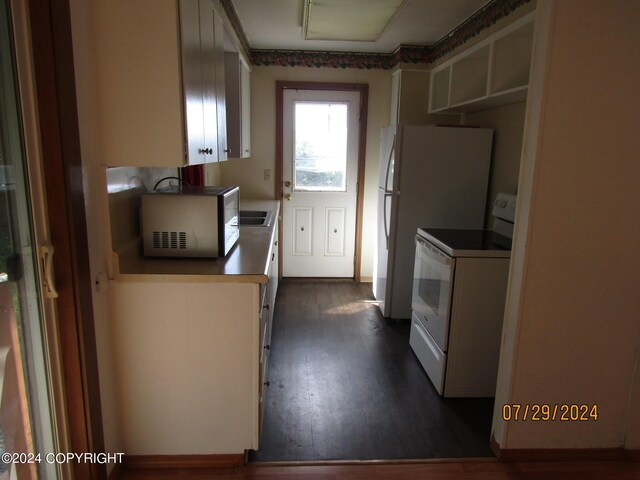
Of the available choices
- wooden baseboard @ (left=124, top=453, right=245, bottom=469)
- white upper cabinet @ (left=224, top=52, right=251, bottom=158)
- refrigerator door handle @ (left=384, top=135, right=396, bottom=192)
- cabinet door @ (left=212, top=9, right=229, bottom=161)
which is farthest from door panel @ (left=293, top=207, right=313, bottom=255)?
wooden baseboard @ (left=124, top=453, right=245, bottom=469)

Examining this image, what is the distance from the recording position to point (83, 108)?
154 cm

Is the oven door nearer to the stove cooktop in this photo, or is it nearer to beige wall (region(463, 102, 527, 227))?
the stove cooktop

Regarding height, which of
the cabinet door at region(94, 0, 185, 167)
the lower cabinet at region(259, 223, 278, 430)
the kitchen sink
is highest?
the cabinet door at region(94, 0, 185, 167)

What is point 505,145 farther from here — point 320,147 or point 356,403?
point 356,403

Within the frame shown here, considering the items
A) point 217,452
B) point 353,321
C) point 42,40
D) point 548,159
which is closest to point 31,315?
point 42,40

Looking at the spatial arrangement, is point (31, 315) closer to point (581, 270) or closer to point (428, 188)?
point (581, 270)

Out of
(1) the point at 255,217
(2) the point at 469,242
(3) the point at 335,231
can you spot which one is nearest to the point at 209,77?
(1) the point at 255,217

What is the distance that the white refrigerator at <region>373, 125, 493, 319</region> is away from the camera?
11.0 ft

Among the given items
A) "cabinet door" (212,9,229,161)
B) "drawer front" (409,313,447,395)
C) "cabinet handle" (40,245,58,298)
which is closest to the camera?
"cabinet handle" (40,245,58,298)

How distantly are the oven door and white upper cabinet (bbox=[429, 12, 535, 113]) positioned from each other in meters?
1.00

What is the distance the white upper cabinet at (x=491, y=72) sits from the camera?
8.32 feet

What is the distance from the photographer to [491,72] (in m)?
2.71

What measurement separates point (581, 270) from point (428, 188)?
1.64 meters

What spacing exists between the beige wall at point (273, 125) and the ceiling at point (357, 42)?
228 mm
